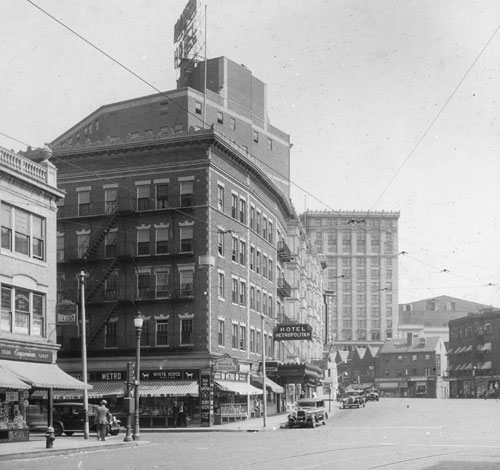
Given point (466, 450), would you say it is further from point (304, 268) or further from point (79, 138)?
point (304, 268)

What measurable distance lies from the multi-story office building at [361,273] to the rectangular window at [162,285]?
125m

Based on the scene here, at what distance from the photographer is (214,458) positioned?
81.8 feet

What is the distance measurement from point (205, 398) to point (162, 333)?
16.4 ft

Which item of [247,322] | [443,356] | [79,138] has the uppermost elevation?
[79,138]

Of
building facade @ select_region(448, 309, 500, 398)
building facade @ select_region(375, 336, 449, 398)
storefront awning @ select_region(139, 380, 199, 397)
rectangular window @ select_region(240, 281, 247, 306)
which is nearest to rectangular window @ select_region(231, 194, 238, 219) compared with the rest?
rectangular window @ select_region(240, 281, 247, 306)

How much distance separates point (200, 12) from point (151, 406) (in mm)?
39153

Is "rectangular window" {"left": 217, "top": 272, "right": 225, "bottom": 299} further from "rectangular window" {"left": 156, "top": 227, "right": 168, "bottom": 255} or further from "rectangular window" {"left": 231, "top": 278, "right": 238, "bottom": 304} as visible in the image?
"rectangular window" {"left": 156, "top": 227, "right": 168, "bottom": 255}

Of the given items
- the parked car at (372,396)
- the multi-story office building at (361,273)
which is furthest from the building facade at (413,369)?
the parked car at (372,396)

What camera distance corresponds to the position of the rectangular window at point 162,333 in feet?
179

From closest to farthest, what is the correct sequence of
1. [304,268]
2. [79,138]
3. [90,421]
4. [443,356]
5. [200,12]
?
[90,421] < [200,12] < [79,138] < [304,268] < [443,356]

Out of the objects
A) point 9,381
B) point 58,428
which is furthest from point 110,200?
point 9,381

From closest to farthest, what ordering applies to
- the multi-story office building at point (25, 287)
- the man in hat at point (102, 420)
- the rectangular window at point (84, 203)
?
the man in hat at point (102, 420) → the multi-story office building at point (25, 287) → the rectangular window at point (84, 203)

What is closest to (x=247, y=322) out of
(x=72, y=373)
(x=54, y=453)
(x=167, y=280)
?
(x=167, y=280)

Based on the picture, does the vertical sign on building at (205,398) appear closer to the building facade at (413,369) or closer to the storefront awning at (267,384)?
the storefront awning at (267,384)
